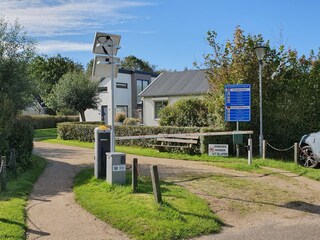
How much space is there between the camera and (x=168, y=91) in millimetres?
33312

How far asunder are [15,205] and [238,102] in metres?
9.33

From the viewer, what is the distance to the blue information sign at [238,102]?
14609 mm

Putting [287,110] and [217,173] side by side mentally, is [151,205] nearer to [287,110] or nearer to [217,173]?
[217,173]

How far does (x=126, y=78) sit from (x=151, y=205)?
37.7 metres

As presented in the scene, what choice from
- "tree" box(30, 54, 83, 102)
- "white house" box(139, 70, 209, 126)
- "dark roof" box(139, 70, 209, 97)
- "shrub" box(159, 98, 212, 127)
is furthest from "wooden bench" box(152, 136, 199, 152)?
"tree" box(30, 54, 83, 102)

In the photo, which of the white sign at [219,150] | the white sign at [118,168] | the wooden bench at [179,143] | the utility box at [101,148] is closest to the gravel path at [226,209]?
the utility box at [101,148]

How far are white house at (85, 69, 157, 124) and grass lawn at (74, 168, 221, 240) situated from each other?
33.8 metres

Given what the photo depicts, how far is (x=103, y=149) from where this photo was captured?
33.4 feet

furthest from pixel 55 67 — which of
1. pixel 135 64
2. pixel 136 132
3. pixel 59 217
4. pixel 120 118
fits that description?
pixel 59 217

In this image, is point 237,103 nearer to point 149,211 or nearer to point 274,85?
point 274,85

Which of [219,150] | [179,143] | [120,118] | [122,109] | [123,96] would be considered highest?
[123,96]

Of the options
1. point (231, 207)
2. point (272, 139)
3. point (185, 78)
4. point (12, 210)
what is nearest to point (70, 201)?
point (12, 210)

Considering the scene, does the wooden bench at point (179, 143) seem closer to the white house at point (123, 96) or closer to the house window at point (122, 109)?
the white house at point (123, 96)

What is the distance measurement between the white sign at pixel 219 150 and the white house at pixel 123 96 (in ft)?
88.9
